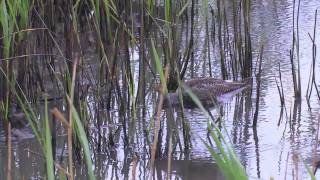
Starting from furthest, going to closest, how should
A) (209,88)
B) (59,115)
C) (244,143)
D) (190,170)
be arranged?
(209,88)
(244,143)
(190,170)
(59,115)

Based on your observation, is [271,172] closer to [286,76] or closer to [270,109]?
[270,109]

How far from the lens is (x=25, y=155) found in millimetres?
3473

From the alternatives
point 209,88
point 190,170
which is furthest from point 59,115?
point 209,88

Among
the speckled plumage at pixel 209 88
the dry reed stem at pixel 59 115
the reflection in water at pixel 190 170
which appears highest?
the dry reed stem at pixel 59 115

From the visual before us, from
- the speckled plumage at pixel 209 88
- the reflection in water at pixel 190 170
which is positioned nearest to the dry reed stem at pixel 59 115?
the reflection in water at pixel 190 170

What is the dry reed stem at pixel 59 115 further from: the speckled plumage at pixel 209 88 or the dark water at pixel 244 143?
the speckled plumage at pixel 209 88

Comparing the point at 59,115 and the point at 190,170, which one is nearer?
the point at 59,115

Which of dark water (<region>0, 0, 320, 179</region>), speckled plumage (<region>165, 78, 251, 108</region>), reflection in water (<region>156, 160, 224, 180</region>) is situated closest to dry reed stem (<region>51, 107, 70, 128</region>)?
dark water (<region>0, 0, 320, 179</region>)

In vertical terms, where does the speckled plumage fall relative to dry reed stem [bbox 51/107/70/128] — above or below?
below

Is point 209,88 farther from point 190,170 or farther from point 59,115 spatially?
point 59,115

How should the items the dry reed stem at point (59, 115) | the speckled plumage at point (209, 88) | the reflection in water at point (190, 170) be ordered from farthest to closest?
the speckled plumage at point (209, 88) < the reflection in water at point (190, 170) < the dry reed stem at point (59, 115)

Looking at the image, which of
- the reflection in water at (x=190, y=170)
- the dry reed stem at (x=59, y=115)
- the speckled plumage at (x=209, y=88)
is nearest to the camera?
the dry reed stem at (x=59, y=115)

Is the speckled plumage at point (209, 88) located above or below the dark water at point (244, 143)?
above

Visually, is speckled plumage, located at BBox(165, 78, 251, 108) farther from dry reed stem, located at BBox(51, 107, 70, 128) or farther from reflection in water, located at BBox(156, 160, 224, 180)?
dry reed stem, located at BBox(51, 107, 70, 128)
